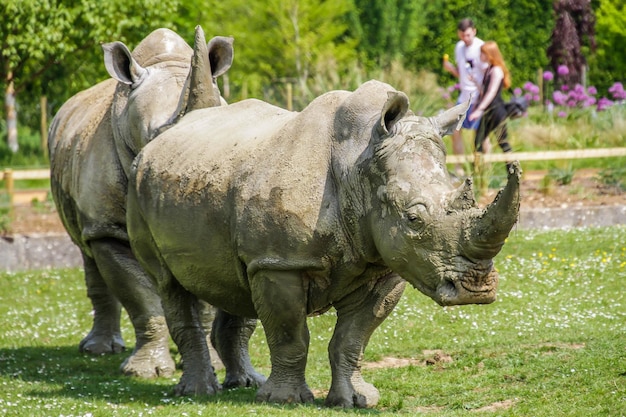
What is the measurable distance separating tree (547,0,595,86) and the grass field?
20120 millimetres

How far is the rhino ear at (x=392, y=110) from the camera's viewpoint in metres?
7.40

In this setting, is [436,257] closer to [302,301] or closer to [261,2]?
[302,301]

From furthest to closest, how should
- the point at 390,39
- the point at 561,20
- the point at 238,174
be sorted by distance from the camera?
the point at 390,39, the point at 561,20, the point at 238,174

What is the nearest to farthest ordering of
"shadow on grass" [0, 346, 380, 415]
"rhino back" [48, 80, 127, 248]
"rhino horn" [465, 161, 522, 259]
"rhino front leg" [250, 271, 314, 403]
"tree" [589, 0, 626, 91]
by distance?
"rhino horn" [465, 161, 522, 259], "rhino front leg" [250, 271, 314, 403], "shadow on grass" [0, 346, 380, 415], "rhino back" [48, 80, 127, 248], "tree" [589, 0, 626, 91]

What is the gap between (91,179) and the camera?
10344 mm

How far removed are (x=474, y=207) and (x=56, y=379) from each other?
4.43 meters

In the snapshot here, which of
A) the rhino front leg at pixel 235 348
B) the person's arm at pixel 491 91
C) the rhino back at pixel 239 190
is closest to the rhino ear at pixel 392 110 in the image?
the rhino back at pixel 239 190

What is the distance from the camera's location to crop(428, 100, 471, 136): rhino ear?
7.70 metres

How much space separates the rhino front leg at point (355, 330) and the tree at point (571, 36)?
26291mm

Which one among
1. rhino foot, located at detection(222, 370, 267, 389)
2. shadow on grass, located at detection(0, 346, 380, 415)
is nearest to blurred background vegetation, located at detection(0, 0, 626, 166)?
shadow on grass, located at detection(0, 346, 380, 415)

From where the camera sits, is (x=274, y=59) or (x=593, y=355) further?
(x=274, y=59)

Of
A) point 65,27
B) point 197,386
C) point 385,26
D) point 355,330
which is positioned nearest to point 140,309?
point 197,386

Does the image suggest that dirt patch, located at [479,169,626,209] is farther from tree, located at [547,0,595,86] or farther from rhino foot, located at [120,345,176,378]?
tree, located at [547,0,595,86]

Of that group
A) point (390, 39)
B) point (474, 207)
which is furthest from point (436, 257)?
point (390, 39)
